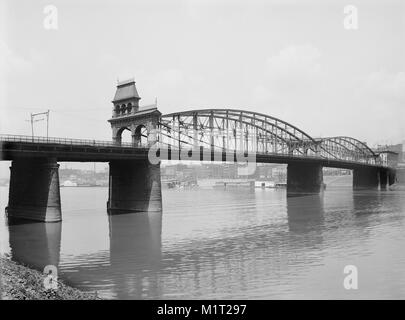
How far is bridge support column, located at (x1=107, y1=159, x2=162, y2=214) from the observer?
58.3 meters

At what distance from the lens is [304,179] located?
11338 centimetres

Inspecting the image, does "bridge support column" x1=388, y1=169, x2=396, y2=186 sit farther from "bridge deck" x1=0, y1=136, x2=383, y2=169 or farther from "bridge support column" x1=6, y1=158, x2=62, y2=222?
"bridge support column" x1=6, y1=158, x2=62, y2=222

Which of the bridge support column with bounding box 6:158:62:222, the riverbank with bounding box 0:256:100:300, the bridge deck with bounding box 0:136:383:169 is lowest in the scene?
the riverbank with bounding box 0:256:100:300

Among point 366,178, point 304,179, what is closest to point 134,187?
point 304,179

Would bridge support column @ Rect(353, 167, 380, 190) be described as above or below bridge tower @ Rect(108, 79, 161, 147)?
below

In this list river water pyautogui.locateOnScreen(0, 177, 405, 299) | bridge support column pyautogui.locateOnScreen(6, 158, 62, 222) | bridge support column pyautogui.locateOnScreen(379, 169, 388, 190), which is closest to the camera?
river water pyautogui.locateOnScreen(0, 177, 405, 299)

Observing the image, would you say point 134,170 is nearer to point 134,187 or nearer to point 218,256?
point 134,187

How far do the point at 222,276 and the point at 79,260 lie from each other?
11112 mm

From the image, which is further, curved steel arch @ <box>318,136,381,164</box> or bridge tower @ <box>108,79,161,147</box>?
curved steel arch @ <box>318,136,381,164</box>

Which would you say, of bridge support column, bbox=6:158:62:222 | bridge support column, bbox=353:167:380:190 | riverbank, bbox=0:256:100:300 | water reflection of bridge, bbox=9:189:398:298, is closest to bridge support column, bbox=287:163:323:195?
bridge support column, bbox=353:167:380:190

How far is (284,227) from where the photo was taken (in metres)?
44.2

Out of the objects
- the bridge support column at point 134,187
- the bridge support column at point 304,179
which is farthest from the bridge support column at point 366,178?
the bridge support column at point 134,187
